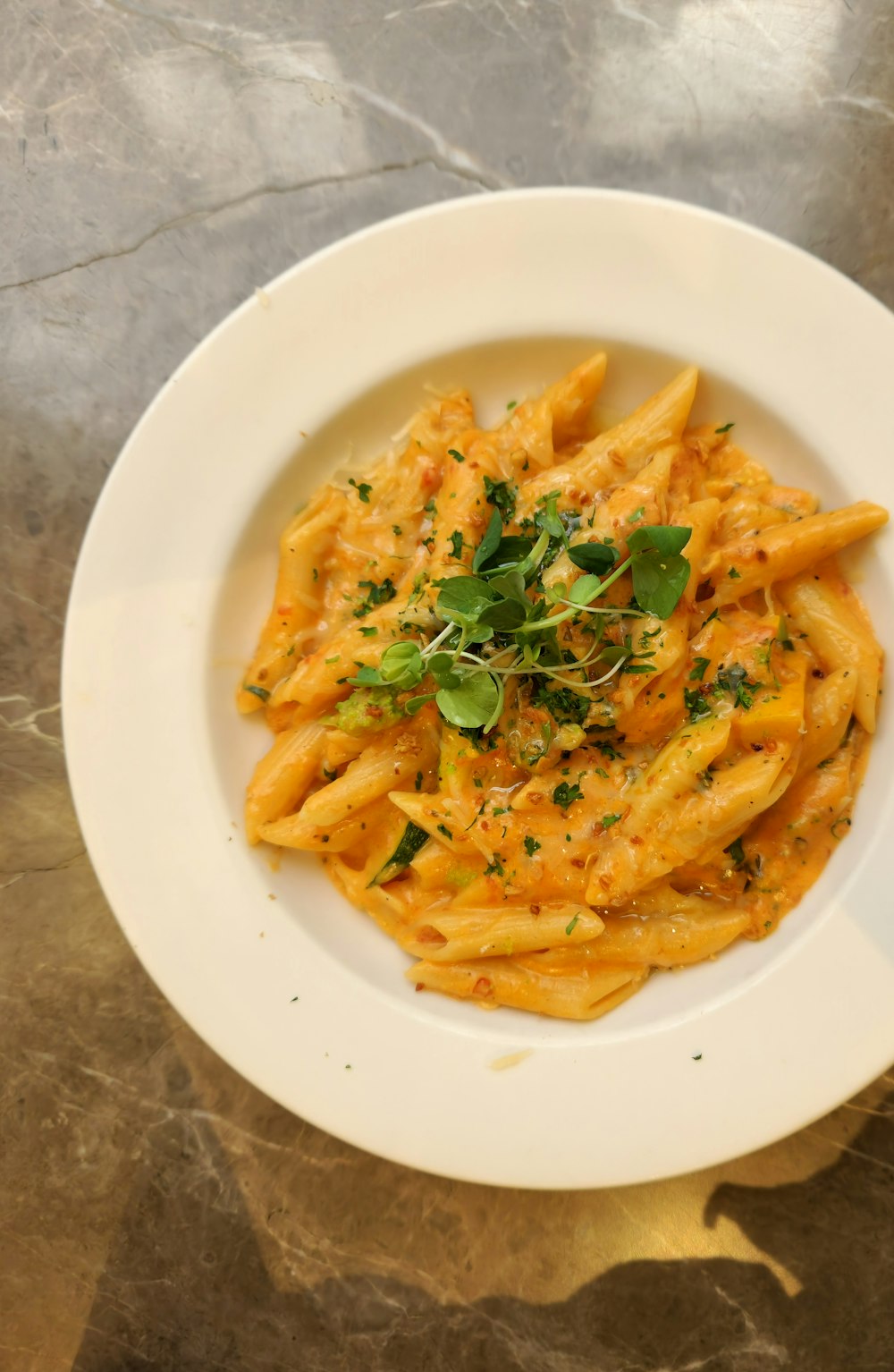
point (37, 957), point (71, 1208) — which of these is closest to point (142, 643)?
point (37, 957)

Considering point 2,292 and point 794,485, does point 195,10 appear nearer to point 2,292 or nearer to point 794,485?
point 2,292

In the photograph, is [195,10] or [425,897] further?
[195,10]

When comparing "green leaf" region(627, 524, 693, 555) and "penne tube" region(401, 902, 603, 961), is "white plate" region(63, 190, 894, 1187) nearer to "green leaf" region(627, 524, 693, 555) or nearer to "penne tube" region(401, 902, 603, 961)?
"penne tube" region(401, 902, 603, 961)

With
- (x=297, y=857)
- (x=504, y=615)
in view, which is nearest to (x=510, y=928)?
(x=297, y=857)

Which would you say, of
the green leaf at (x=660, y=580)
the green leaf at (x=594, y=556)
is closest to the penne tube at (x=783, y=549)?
the green leaf at (x=660, y=580)

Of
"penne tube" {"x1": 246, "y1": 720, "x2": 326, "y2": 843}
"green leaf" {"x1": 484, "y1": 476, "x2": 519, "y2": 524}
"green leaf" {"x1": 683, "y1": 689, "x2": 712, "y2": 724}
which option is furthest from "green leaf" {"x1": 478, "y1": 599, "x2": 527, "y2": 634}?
"penne tube" {"x1": 246, "y1": 720, "x2": 326, "y2": 843}

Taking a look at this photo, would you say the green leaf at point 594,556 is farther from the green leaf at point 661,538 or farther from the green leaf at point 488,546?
the green leaf at point 488,546
